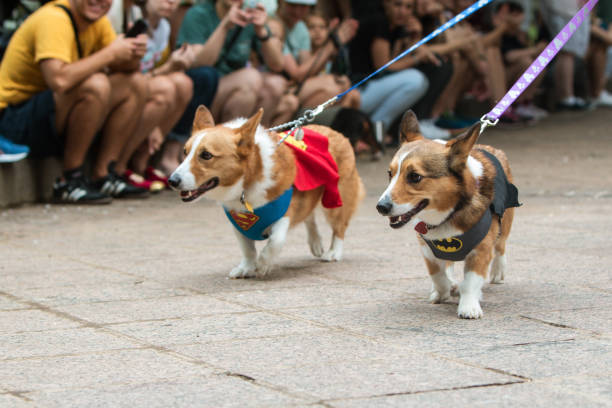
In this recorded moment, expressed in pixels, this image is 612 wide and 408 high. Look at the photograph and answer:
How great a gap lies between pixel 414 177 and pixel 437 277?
55 centimetres

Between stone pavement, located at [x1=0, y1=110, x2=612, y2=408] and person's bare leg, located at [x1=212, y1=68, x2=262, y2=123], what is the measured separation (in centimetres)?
232

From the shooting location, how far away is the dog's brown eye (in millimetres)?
3730

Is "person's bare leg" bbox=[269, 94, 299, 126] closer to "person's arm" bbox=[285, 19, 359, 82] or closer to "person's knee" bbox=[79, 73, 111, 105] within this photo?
"person's arm" bbox=[285, 19, 359, 82]

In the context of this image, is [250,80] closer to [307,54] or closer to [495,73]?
[307,54]

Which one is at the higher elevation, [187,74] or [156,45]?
[156,45]

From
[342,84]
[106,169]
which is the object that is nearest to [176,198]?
[106,169]

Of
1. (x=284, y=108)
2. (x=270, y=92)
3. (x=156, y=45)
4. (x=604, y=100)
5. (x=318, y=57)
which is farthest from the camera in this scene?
(x=604, y=100)

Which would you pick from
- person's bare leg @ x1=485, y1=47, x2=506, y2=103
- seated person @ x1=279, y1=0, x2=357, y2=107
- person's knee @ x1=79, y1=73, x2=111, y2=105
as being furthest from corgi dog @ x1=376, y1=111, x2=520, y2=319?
person's bare leg @ x1=485, y1=47, x2=506, y2=103

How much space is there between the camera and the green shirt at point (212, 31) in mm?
8719

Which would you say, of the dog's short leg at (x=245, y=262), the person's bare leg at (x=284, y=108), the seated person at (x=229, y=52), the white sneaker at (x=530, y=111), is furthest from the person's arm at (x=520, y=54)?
the dog's short leg at (x=245, y=262)

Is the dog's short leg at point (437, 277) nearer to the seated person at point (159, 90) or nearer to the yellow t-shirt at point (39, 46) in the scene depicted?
the yellow t-shirt at point (39, 46)

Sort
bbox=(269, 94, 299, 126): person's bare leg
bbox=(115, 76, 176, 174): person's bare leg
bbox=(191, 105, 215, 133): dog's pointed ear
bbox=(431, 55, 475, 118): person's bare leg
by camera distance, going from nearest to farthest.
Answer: bbox=(191, 105, 215, 133): dog's pointed ear → bbox=(115, 76, 176, 174): person's bare leg → bbox=(269, 94, 299, 126): person's bare leg → bbox=(431, 55, 475, 118): person's bare leg

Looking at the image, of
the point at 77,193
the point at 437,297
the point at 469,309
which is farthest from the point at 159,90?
the point at 469,309

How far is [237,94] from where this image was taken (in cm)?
873
